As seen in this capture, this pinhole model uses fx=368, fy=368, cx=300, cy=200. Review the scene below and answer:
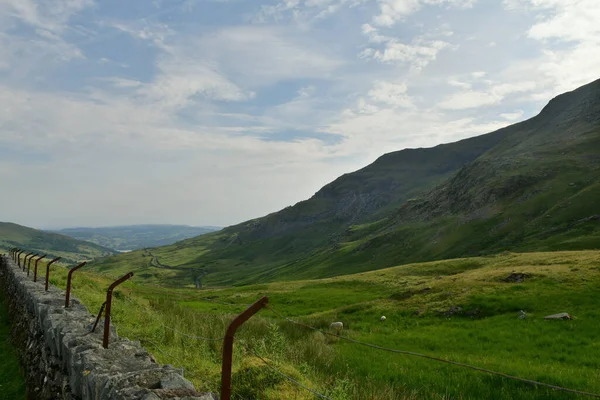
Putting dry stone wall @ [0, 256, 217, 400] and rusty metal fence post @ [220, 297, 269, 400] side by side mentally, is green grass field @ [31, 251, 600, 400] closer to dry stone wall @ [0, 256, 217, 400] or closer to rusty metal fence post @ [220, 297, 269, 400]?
dry stone wall @ [0, 256, 217, 400]

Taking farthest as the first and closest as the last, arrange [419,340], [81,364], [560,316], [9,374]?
[560,316] < [419,340] < [9,374] < [81,364]

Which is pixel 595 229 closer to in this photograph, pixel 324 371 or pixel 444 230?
pixel 444 230

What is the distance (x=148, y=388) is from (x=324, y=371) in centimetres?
942

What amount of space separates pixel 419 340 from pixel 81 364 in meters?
22.1

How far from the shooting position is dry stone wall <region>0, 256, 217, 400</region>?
21.6 feet

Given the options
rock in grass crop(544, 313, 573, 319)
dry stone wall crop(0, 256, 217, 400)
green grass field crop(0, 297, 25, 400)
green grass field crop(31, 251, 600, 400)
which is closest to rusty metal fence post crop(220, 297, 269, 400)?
dry stone wall crop(0, 256, 217, 400)

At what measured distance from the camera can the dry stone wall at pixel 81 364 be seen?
657 cm

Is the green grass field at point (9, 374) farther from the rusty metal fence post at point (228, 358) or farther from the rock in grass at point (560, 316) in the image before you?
the rock in grass at point (560, 316)

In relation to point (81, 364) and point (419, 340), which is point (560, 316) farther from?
point (81, 364)

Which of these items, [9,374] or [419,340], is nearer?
[9,374]

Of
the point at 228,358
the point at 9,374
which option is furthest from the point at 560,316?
the point at 9,374

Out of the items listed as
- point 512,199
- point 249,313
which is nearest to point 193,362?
point 249,313

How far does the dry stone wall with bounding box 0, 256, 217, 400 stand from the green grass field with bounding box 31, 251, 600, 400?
6.07 feet

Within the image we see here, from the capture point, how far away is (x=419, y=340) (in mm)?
24938
